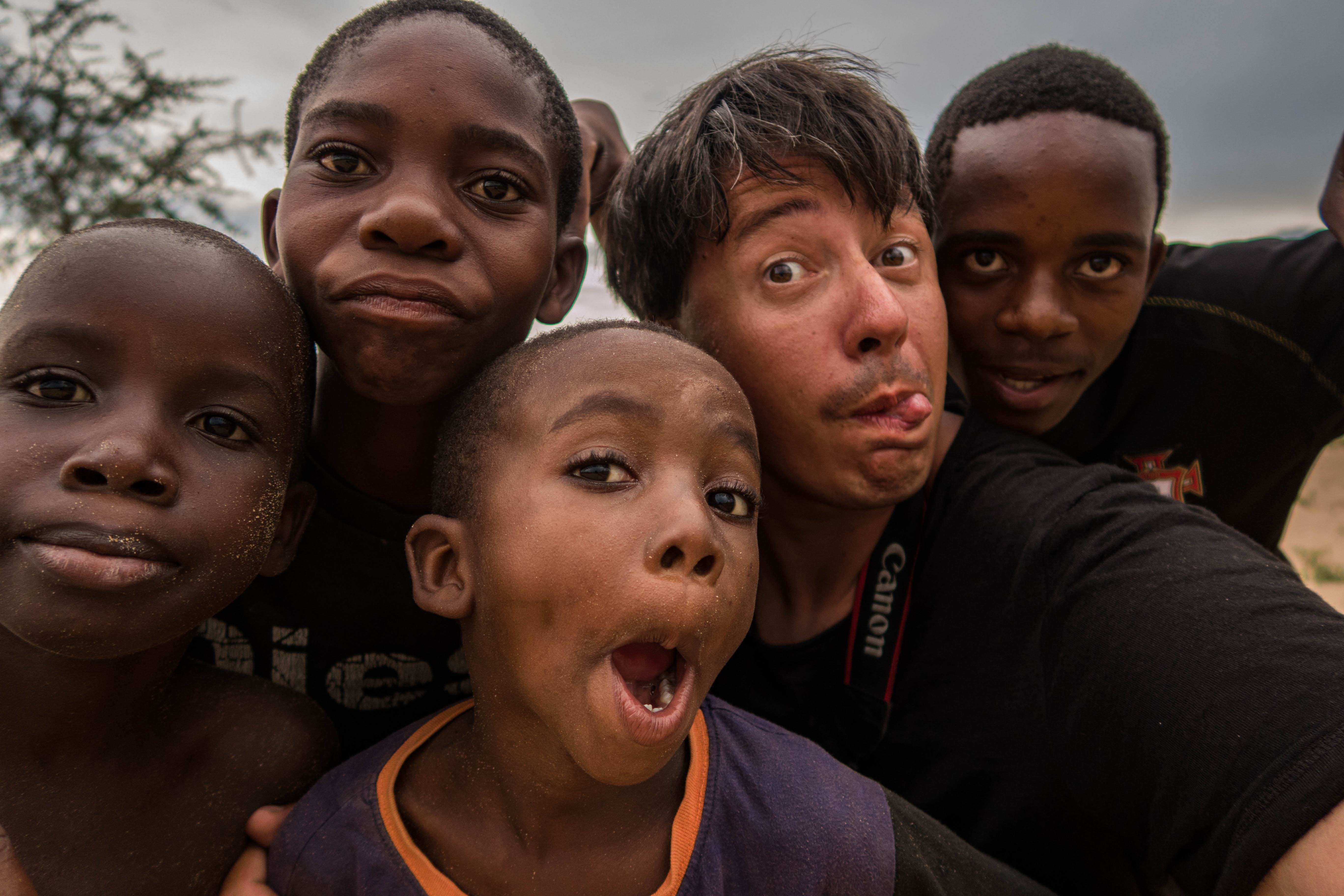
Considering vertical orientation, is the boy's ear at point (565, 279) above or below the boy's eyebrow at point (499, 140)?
below

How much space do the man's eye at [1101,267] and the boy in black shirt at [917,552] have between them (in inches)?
19.9

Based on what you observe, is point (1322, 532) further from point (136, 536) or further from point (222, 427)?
point (136, 536)

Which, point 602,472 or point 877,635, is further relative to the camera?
point 877,635

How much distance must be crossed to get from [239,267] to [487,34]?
2.69ft

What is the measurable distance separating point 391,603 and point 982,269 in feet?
6.15

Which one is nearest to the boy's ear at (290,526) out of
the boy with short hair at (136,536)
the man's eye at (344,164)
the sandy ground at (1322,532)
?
the boy with short hair at (136,536)

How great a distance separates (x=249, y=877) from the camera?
1668mm

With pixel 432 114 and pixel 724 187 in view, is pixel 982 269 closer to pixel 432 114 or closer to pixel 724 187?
pixel 724 187

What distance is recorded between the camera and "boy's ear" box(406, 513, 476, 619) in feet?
5.36

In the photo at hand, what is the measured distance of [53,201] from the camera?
38.7 feet

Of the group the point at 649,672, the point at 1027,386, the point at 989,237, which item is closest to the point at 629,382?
the point at 649,672

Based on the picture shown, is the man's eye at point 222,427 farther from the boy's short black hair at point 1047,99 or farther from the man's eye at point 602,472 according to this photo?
the boy's short black hair at point 1047,99

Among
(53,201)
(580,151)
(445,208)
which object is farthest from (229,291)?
(53,201)

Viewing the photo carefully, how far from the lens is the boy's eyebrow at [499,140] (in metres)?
1.94
